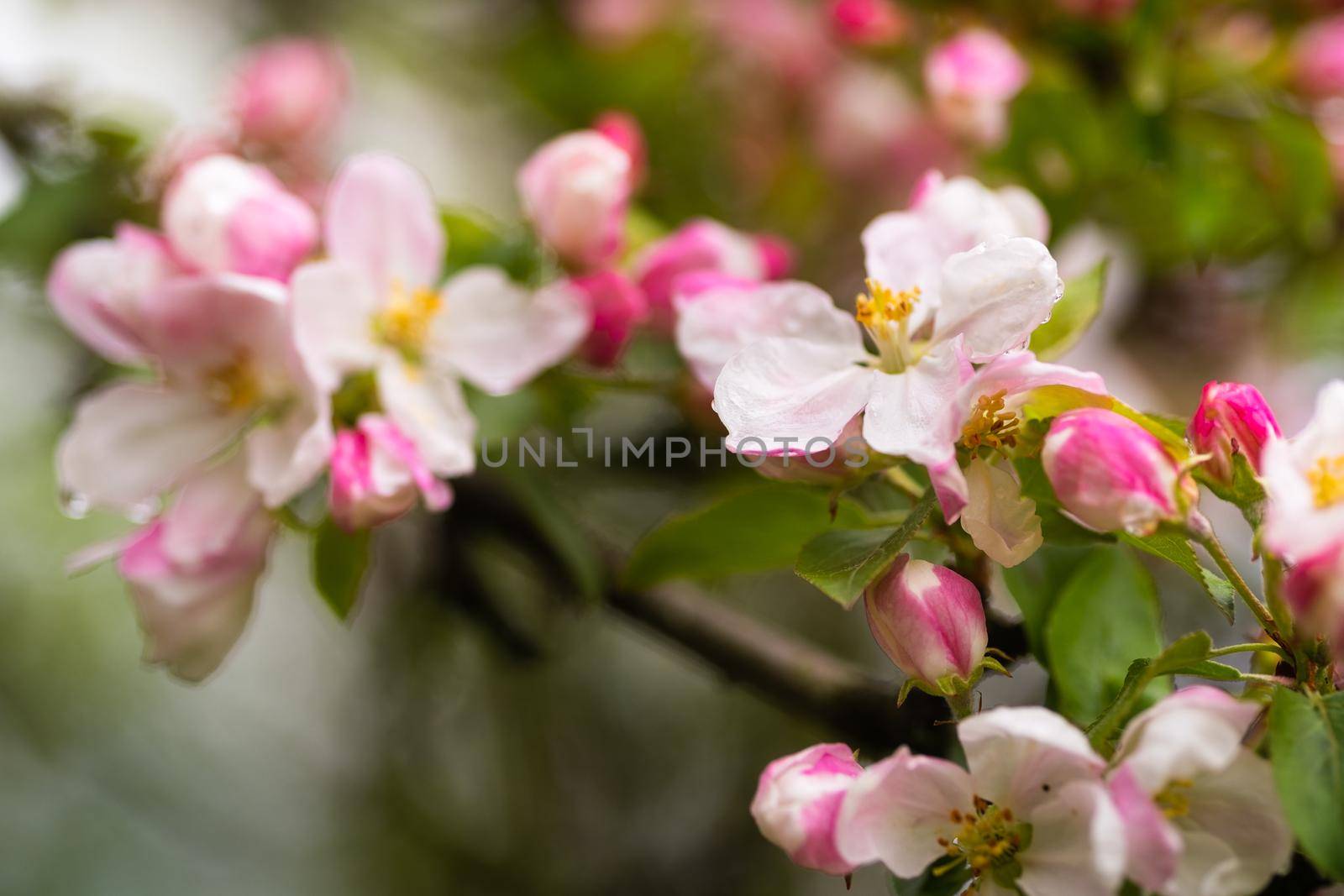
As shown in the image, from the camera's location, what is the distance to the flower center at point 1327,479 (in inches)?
14.0

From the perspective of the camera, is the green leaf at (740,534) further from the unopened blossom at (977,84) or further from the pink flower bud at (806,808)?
the unopened blossom at (977,84)

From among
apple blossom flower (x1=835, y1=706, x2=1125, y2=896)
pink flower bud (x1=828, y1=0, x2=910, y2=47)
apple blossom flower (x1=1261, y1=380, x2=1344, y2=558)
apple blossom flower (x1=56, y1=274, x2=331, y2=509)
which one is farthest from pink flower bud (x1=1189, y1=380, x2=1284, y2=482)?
pink flower bud (x1=828, y1=0, x2=910, y2=47)

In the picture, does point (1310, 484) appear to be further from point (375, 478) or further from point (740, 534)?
point (375, 478)

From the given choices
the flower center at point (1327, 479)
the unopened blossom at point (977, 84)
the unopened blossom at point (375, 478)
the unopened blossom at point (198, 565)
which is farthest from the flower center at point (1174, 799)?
the unopened blossom at point (977, 84)

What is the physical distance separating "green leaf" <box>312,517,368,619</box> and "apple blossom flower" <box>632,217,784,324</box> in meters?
0.21

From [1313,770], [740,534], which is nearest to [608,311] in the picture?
Answer: [740,534]

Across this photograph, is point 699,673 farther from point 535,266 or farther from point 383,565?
point 535,266

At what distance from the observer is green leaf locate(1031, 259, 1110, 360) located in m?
0.49

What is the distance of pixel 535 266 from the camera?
632mm

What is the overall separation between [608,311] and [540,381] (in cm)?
8

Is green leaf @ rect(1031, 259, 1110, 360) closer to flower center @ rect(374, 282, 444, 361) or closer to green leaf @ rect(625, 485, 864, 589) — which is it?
green leaf @ rect(625, 485, 864, 589)

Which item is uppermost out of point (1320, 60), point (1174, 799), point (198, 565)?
point (1320, 60)

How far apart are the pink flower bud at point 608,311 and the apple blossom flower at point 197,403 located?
0.16 m

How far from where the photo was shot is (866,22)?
0.93 meters
